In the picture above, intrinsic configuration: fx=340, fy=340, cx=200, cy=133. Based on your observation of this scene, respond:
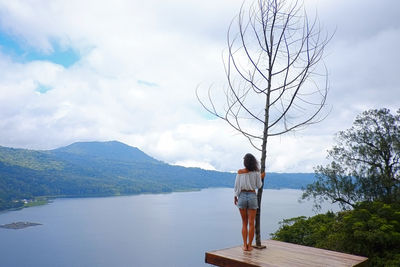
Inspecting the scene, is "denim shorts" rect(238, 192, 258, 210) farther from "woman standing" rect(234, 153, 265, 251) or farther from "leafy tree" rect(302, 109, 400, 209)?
"leafy tree" rect(302, 109, 400, 209)

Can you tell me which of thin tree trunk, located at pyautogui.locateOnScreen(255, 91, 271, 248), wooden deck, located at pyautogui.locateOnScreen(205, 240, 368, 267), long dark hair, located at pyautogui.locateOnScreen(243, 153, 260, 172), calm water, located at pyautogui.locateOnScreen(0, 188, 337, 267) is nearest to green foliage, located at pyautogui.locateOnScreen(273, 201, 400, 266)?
wooden deck, located at pyautogui.locateOnScreen(205, 240, 368, 267)

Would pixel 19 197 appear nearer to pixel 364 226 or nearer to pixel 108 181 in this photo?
pixel 108 181

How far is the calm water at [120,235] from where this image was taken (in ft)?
147

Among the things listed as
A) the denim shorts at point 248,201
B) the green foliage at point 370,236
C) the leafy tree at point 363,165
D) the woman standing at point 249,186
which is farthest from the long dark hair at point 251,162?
the leafy tree at point 363,165

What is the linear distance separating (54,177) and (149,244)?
89.1 meters

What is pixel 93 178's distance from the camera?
14362cm

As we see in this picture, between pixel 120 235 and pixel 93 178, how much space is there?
294 ft

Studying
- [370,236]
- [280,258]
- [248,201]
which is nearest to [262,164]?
[248,201]

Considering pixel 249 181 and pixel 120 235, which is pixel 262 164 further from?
pixel 120 235

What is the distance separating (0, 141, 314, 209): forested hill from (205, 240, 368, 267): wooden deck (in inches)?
3796

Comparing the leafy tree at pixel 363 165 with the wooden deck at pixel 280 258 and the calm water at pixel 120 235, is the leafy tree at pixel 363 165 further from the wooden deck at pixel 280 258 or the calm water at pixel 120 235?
the calm water at pixel 120 235

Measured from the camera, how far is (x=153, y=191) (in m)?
140

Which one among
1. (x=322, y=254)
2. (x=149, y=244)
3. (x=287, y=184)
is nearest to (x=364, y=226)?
(x=322, y=254)

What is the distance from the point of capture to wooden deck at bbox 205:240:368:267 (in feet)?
14.2
